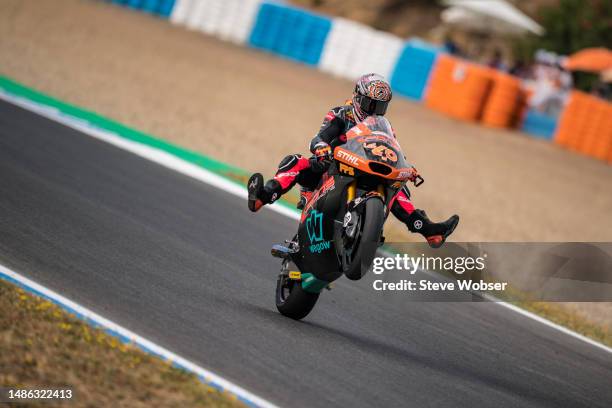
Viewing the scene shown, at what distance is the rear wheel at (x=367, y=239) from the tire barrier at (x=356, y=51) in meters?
22.9

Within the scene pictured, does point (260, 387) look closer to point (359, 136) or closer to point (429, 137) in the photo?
point (359, 136)

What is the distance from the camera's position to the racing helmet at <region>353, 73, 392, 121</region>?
7.06 m

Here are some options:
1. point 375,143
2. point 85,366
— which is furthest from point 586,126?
point 85,366

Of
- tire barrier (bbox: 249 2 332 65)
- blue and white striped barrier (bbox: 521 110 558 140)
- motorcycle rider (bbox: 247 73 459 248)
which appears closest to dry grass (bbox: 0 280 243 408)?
motorcycle rider (bbox: 247 73 459 248)

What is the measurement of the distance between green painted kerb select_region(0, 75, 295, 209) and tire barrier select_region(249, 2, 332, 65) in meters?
16.2

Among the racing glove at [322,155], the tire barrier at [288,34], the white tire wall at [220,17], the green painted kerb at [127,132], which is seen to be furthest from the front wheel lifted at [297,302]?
the white tire wall at [220,17]

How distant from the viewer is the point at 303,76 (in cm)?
2764

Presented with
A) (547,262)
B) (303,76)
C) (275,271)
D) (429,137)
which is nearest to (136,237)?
(275,271)

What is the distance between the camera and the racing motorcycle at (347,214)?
6.39m

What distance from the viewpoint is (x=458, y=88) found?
27203mm

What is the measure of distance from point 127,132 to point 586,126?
15.4 metres

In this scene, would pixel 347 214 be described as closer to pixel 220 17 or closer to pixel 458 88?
pixel 458 88

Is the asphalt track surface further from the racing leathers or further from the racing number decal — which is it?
the racing number decal

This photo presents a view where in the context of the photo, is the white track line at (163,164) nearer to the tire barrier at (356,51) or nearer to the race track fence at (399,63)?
the race track fence at (399,63)
